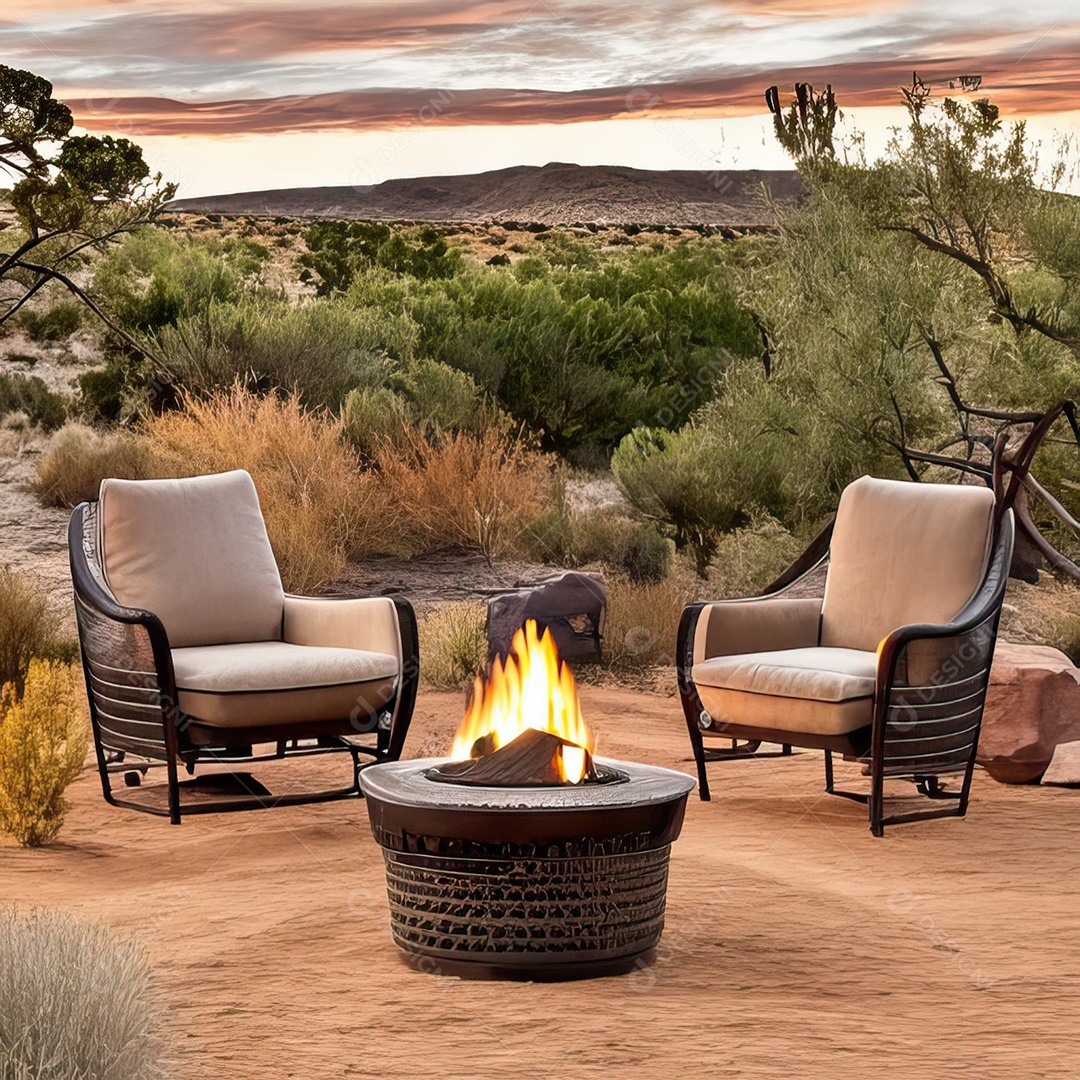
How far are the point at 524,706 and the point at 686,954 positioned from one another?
0.68 meters

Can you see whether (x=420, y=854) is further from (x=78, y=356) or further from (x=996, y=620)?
(x=78, y=356)

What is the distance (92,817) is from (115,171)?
5.80m

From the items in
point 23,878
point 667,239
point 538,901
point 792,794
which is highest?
point 667,239

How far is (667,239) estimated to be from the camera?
2683cm

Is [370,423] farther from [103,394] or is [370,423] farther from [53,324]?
[53,324]

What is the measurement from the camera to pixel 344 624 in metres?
4.65

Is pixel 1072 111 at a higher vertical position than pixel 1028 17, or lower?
lower

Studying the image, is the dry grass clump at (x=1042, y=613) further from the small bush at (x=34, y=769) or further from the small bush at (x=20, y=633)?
the small bush at (x=34, y=769)

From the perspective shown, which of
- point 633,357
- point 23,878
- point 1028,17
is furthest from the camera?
point 633,357

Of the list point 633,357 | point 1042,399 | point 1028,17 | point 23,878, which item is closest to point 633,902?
point 23,878

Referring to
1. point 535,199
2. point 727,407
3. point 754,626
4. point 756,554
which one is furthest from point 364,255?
point 754,626

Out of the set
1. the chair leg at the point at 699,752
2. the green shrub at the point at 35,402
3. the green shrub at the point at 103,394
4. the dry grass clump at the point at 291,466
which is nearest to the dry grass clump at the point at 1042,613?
the chair leg at the point at 699,752

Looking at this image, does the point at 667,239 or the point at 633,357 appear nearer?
the point at 633,357

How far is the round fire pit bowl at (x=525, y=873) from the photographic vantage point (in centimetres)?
275
